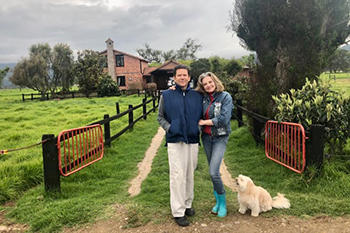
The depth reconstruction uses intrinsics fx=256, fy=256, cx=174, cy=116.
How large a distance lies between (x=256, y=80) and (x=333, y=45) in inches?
72.4

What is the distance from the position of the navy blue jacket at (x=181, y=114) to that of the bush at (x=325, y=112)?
2.13 meters

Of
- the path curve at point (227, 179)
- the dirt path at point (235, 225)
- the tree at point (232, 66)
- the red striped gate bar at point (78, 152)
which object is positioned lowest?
the path curve at point (227, 179)

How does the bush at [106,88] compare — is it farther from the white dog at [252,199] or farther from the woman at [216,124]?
the white dog at [252,199]

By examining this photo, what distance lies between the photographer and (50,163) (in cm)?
397

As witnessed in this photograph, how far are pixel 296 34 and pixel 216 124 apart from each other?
151 inches

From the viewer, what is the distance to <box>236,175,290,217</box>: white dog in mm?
3137

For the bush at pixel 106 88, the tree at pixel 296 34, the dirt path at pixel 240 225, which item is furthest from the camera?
the bush at pixel 106 88

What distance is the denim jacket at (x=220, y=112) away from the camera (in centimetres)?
313

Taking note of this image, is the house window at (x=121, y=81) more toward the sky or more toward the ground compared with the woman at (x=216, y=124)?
more toward the sky

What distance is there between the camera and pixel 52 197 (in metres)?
3.96

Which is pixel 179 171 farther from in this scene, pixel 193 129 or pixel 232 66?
pixel 232 66

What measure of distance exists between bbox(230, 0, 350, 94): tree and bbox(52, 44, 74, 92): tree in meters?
31.6

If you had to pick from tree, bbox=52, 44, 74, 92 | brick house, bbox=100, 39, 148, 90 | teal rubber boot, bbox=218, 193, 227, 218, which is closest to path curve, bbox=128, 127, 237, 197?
teal rubber boot, bbox=218, 193, 227, 218

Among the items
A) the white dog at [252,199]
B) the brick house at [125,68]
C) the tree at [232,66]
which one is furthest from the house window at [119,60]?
the white dog at [252,199]
